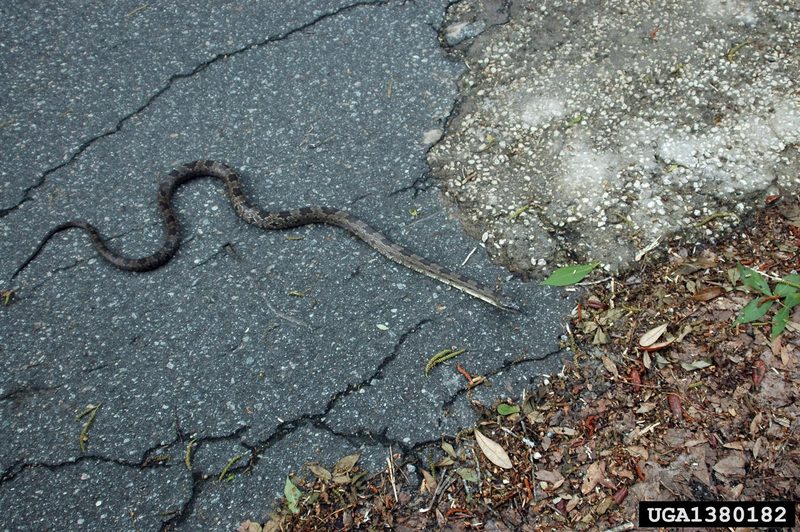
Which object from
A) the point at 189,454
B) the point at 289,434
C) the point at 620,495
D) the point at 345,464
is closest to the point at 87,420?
the point at 189,454

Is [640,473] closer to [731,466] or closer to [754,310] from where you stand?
[731,466]

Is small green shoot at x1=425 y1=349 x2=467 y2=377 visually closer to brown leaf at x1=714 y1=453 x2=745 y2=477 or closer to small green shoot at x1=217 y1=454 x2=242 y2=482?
small green shoot at x1=217 y1=454 x2=242 y2=482

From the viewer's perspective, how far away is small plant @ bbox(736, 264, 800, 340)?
3586 mm

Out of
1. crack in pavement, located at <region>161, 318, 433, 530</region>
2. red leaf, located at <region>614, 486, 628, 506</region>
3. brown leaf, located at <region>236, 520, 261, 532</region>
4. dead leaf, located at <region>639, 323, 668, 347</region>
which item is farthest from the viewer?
dead leaf, located at <region>639, 323, 668, 347</region>

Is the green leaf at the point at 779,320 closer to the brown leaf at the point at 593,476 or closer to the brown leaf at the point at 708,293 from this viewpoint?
the brown leaf at the point at 708,293

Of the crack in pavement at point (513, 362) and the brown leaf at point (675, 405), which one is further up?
the crack in pavement at point (513, 362)

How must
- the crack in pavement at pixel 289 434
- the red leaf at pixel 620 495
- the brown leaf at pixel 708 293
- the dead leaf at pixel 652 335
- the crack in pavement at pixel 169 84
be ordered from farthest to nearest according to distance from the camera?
the crack in pavement at pixel 169 84 < the brown leaf at pixel 708 293 < the dead leaf at pixel 652 335 < the crack in pavement at pixel 289 434 < the red leaf at pixel 620 495

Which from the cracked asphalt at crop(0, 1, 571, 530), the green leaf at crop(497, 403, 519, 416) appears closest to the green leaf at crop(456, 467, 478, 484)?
the cracked asphalt at crop(0, 1, 571, 530)

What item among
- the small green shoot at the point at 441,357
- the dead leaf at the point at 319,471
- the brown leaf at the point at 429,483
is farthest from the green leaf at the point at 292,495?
the small green shoot at the point at 441,357

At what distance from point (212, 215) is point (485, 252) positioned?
2137mm

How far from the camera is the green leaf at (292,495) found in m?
3.47

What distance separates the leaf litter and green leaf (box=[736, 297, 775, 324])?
89 mm

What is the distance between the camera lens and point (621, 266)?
14.1ft

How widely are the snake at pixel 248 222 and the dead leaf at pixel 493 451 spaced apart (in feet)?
3.09
